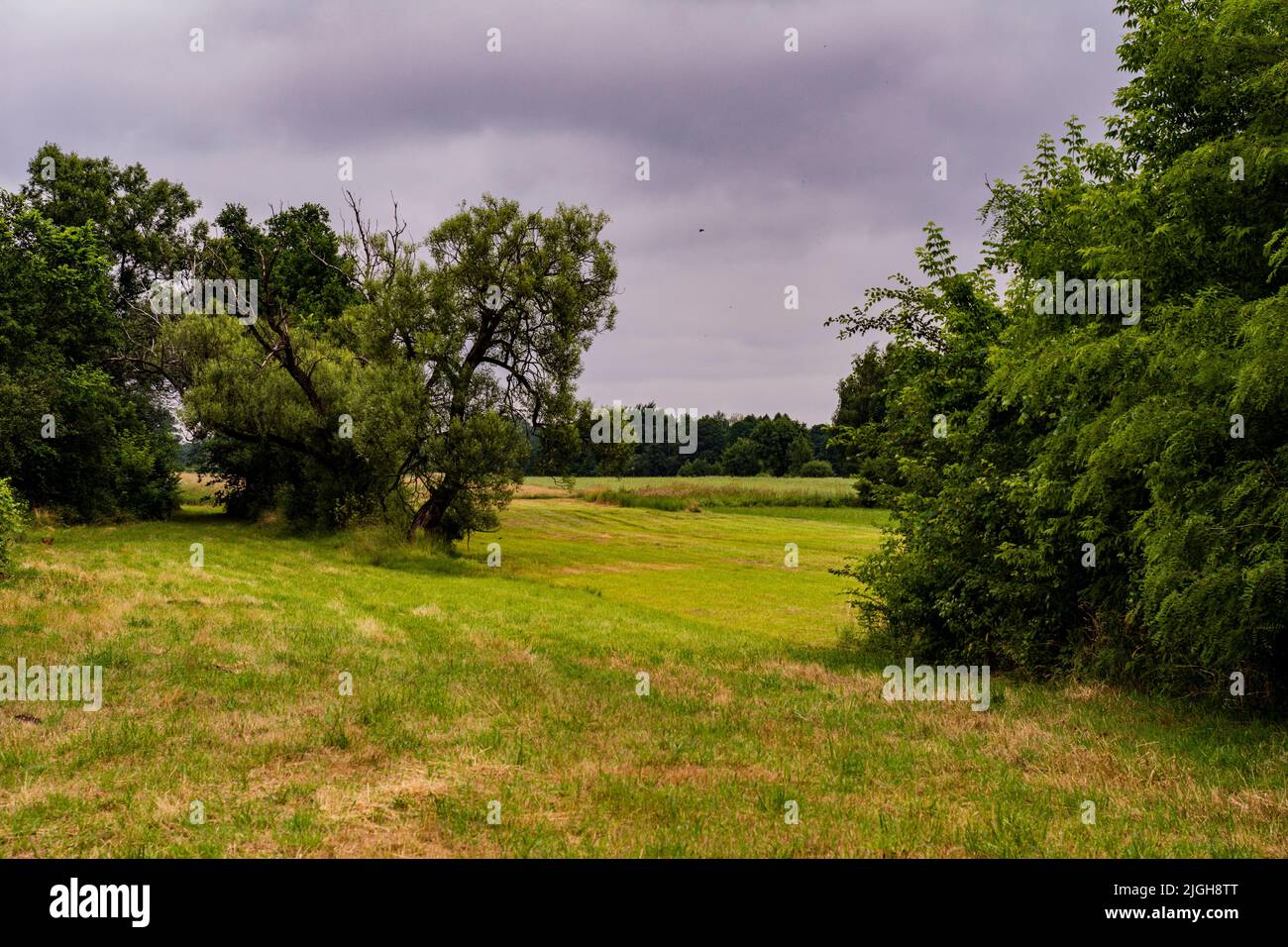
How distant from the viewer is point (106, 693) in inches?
397

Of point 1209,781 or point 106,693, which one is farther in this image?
point 106,693

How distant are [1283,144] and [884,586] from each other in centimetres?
1031

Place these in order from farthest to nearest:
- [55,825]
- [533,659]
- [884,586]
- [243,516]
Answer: [243,516], [884,586], [533,659], [55,825]

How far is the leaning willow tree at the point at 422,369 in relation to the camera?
34781mm

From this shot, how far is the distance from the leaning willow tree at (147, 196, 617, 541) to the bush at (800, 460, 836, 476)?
111216 millimetres

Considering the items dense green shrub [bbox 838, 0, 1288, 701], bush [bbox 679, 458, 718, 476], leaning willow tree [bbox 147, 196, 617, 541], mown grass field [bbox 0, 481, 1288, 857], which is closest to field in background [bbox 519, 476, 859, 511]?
leaning willow tree [bbox 147, 196, 617, 541]

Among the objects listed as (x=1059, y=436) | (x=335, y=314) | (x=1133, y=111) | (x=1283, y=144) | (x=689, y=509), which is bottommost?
(x=689, y=509)

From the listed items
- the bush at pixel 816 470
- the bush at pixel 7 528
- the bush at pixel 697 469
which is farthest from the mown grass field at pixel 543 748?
the bush at pixel 697 469

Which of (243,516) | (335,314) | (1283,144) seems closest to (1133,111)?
(1283,144)

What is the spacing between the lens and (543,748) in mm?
8844

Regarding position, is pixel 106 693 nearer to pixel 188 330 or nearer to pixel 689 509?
pixel 188 330

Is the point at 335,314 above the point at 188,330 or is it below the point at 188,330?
above

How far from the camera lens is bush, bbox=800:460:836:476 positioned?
475 feet

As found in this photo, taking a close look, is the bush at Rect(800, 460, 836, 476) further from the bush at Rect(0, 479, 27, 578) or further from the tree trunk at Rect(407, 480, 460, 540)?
the bush at Rect(0, 479, 27, 578)
